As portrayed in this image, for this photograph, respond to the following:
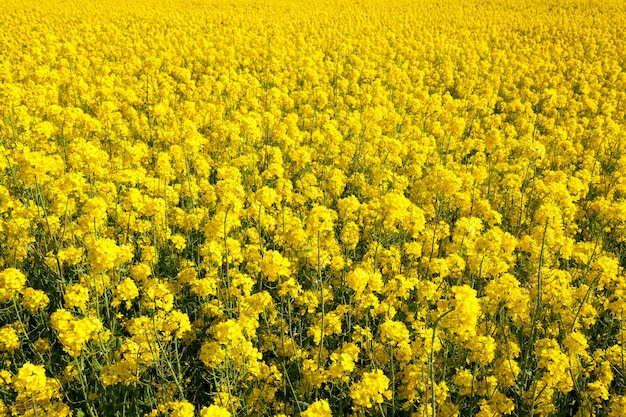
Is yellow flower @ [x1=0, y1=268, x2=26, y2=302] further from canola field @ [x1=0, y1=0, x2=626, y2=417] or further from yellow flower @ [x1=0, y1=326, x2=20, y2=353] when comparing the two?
yellow flower @ [x1=0, y1=326, x2=20, y2=353]

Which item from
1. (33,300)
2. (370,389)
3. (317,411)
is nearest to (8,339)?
(33,300)

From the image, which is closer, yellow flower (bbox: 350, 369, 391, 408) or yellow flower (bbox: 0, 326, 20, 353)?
yellow flower (bbox: 350, 369, 391, 408)

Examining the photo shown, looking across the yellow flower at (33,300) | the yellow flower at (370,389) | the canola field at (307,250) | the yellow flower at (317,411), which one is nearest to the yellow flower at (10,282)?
the canola field at (307,250)

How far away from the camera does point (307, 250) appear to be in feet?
15.0

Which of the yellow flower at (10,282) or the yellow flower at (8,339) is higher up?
the yellow flower at (10,282)

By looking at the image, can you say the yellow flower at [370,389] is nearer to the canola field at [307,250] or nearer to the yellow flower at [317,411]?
the canola field at [307,250]

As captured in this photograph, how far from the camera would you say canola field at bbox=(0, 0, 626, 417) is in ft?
10.8

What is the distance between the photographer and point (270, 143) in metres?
7.66


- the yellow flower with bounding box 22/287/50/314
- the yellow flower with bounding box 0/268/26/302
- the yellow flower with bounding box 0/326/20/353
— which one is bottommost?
the yellow flower with bounding box 0/326/20/353

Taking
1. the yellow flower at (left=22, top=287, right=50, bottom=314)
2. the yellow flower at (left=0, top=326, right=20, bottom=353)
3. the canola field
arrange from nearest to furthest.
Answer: the canola field < the yellow flower at (left=0, top=326, right=20, bottom=353) < the yellow flower at (left=22, top=287, right=50, bottom=314)

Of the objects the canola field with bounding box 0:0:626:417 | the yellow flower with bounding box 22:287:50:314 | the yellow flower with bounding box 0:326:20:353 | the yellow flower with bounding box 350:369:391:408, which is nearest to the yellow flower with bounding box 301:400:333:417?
the canola field with bounding box 0:0:626:417

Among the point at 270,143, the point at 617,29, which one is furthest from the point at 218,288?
the point at 617,29

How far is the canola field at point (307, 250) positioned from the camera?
329 centimetres

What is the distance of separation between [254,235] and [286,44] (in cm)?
1092
